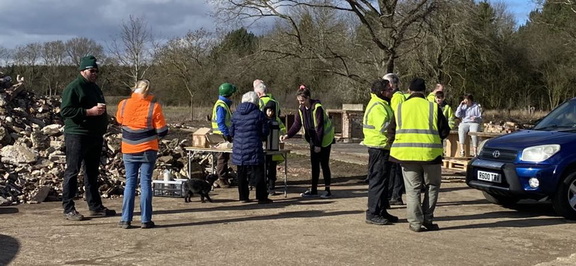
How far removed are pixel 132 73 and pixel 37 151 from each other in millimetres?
30153

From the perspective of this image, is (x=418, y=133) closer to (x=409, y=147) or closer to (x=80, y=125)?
(x=409, y=147)

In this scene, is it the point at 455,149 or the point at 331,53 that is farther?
the point at 331,53

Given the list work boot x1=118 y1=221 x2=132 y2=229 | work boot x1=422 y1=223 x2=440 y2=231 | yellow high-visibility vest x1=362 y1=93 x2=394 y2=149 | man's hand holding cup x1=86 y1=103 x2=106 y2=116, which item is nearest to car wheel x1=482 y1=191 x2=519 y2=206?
work boot x1=422 y1=223 x2=440 y2=231

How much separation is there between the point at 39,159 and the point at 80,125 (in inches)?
185

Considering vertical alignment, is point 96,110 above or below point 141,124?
above

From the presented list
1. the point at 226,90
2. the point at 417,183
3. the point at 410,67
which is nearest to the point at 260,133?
the point at 226,90

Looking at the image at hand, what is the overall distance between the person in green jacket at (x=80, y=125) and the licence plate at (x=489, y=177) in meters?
5.65

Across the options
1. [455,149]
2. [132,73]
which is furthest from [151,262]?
[132,73]

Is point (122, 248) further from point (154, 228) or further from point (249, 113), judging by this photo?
point (249, 113)

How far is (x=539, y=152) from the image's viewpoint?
30.1 feet

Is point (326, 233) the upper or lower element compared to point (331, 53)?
lower

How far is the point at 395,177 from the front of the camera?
10531 millimetres

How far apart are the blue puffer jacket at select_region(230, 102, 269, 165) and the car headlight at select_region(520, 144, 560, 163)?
3.89m

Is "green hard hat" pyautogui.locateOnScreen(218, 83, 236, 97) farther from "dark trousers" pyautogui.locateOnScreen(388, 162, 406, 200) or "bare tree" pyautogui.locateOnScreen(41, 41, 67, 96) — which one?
"bare tree" pyautogui.locateOnScreen(41, 41, 67, 96)
